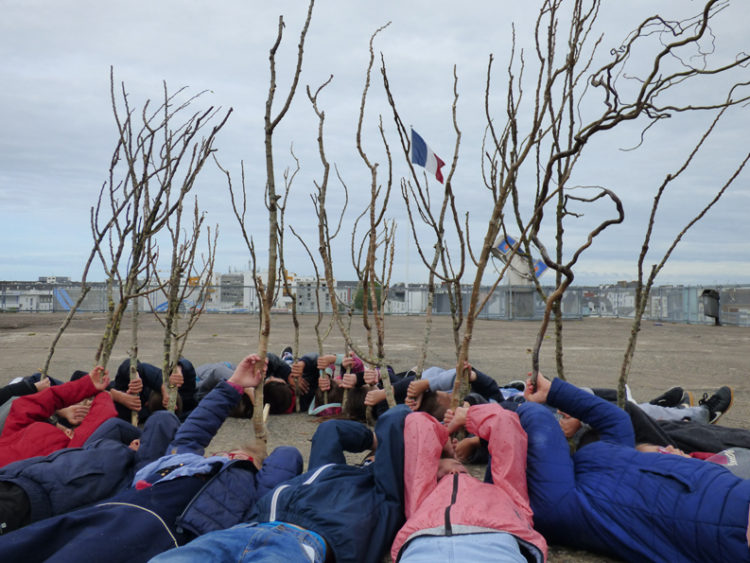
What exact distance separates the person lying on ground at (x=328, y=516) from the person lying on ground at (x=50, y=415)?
1.57m

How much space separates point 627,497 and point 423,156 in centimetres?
226

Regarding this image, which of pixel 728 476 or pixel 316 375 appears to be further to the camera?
pixel 316 375

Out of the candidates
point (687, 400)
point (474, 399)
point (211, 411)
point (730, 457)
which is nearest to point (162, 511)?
point (211, 411)

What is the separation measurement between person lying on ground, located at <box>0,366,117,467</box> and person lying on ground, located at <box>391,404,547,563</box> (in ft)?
7.07

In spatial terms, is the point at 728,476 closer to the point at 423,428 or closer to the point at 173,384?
the point at 423,428

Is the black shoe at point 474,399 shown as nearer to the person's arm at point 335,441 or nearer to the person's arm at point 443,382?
the person's arm at point 443,382

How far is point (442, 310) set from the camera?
92.8ft

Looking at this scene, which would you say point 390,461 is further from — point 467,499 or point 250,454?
point 250,454

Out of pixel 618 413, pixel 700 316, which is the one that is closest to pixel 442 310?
pixel 700 316

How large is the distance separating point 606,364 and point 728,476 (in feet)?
22.4

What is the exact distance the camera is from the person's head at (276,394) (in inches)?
201

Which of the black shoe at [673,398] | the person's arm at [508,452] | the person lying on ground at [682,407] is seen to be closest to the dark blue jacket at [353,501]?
the person's arm at [508,452]

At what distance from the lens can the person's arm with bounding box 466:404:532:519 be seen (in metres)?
2.42

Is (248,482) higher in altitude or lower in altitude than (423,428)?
lower
